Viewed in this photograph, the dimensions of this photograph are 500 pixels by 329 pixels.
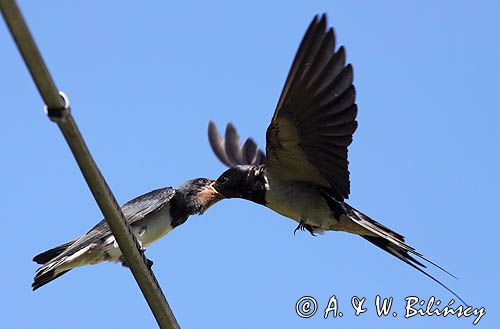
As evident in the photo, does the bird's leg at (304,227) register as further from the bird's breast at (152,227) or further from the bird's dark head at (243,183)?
the bird's breast at (152,227)

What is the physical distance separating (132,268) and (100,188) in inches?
20.0

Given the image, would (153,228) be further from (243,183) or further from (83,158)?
(83,158)

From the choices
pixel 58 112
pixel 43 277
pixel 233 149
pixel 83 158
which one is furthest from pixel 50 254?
pixel 58 112

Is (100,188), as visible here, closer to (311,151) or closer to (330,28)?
(330,28)

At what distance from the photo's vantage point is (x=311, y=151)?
433 cm

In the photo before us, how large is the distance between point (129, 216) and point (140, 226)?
4.7 inches

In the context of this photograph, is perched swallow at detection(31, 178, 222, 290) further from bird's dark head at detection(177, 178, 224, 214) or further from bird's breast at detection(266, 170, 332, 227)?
bird's breast at detection(266, 170, 332, 227)

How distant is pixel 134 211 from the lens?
4562 mm

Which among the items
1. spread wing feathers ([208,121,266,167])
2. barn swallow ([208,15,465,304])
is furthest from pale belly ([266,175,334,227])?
spread wing feathers ([208,121,266,167])

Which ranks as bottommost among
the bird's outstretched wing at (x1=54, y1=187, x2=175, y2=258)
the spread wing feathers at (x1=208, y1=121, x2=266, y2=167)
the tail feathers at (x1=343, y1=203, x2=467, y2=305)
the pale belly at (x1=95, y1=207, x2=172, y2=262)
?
the tail feathers at (x1=343, y1=203, x2=467, y2=305)

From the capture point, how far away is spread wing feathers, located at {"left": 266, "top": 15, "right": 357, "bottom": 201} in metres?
3.54

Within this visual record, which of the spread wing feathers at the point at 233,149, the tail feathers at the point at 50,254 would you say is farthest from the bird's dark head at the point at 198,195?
the spread wing feathers at the point at 233,149

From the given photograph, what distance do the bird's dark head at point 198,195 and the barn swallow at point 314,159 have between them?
0.18ft

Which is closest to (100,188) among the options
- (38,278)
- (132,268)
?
(132,268)
